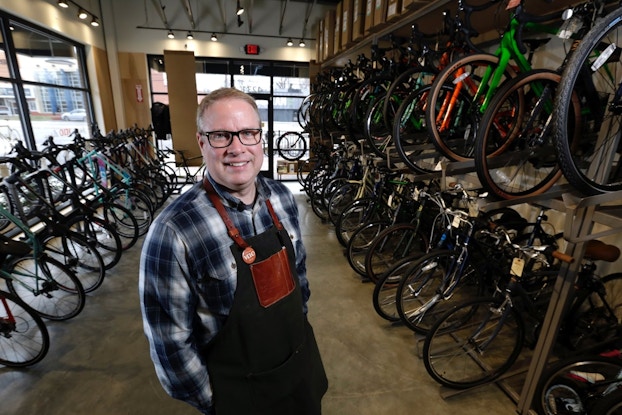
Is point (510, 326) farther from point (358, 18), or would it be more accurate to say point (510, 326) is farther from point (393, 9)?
point (358, 18)

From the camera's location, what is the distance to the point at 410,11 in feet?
9.32

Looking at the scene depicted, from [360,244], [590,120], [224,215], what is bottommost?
[360,244]

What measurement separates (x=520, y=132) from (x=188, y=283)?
6.65 ft

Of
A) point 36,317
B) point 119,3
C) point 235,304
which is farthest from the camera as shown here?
point 119,3

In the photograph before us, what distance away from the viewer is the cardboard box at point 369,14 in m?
3.52

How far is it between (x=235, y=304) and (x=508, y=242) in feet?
5.16

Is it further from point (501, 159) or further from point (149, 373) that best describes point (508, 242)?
point (149, 373)

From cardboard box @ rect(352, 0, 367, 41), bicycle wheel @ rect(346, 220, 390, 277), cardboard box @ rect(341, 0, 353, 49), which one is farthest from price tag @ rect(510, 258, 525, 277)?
cardboard box @ rect(341, 0, 353, 49)

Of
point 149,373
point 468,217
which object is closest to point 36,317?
point 149,373

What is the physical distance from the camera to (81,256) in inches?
118

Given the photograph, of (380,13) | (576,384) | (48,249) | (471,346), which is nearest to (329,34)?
(380,13)

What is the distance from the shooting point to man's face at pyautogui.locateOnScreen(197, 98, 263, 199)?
877 millimetres

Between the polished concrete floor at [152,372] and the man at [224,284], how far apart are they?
1.04m

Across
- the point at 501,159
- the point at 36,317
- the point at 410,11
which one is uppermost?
the point at 410,11
